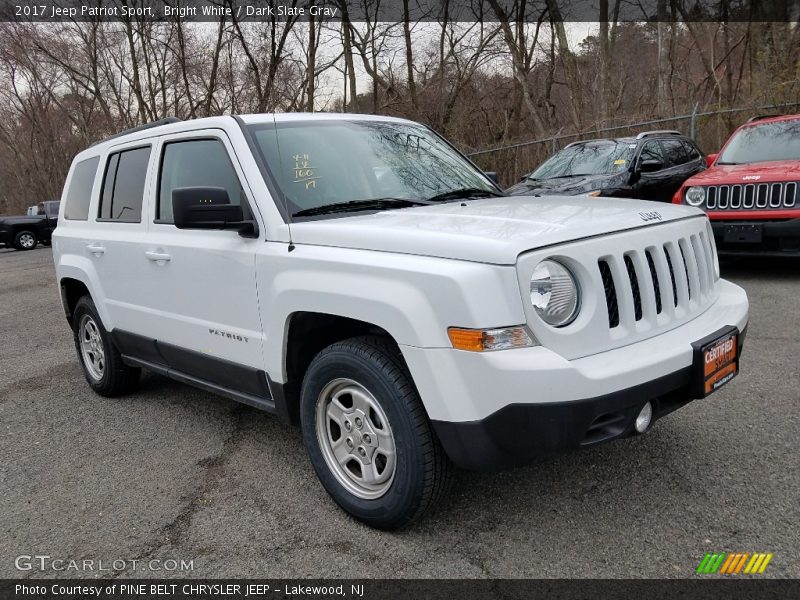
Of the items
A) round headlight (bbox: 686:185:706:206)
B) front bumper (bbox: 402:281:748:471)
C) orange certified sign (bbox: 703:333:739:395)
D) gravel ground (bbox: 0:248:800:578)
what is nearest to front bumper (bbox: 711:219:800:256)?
round headlight (bbox: 686:185:706:206)

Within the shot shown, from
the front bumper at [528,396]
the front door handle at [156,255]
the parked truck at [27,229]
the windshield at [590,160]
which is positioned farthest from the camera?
the parked truck at [27,229]

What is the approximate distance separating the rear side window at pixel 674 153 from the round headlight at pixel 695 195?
2023mm

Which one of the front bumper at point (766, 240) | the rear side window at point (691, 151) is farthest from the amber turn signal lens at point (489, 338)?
the rear side window at point (691, 151)

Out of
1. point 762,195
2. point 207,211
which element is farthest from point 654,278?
point 762,195

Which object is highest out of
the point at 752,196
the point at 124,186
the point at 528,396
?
the point at 124,186

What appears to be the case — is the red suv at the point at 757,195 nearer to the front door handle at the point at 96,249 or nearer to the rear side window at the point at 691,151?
the rear side window at the point at 691,151

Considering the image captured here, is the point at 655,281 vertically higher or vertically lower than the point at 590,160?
lower

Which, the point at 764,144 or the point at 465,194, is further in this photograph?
the point at 764,144

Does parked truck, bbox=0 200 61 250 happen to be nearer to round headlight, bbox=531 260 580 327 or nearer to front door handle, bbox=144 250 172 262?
front door handle, bbox=144 250 172 262

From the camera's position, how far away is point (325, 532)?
2805 millimetres

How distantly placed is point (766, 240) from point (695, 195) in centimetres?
95

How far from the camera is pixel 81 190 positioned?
16.1 ft

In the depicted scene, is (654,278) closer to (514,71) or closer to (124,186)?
(124,186)

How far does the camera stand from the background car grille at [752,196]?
6.80 m
